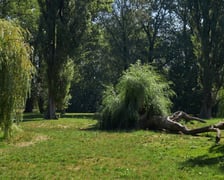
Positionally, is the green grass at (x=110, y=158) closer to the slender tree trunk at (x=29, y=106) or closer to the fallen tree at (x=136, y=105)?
the fallen tree at (x=136, y=105)

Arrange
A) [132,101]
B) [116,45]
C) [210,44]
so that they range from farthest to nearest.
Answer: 1. [116,45]
2. [210,44]
3. [132,101]

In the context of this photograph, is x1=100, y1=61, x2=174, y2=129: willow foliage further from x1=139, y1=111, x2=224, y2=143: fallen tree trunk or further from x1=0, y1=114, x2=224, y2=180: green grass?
x1=0, y1=114, x2=224, y2=180: green grass

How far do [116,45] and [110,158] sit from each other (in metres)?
30.5

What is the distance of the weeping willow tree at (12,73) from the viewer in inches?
346

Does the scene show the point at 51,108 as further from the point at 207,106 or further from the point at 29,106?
the point at 207,106

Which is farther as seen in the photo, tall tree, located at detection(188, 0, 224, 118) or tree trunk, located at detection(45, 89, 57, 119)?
tall tree, located at detection(188, 0, 224, 118)

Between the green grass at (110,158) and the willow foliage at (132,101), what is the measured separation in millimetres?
3715

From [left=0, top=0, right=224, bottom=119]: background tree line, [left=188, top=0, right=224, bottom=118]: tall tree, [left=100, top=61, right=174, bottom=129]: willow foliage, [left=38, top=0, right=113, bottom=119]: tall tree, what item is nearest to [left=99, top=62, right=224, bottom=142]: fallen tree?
[left=100, top=61, right=174, bottom=129]: willow foliage

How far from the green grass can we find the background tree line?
1325cm

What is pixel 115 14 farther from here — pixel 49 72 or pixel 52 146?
pixel 52 146

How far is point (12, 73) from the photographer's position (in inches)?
352

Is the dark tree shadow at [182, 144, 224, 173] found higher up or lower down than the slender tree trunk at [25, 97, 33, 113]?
lower down

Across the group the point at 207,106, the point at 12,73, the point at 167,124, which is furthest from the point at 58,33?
the point at 12,73

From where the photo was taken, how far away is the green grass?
26.3 feet
